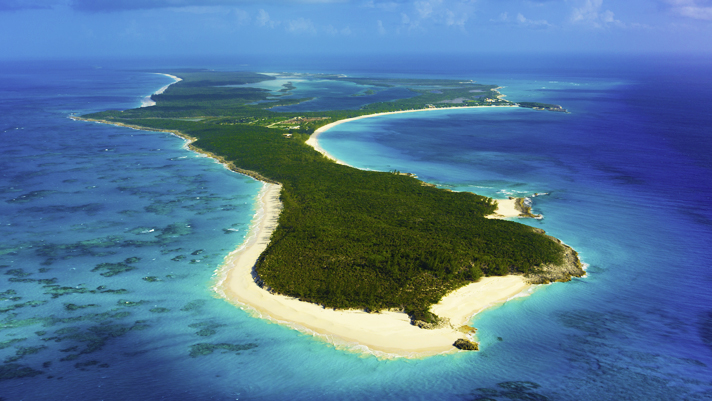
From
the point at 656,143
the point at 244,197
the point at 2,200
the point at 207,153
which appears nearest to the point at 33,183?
the point at 2,200

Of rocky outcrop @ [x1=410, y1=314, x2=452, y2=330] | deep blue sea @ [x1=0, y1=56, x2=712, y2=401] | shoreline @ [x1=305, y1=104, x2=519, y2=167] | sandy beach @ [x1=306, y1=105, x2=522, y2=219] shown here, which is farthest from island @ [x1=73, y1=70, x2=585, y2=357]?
shoreline @ [x1=305, y1=104, x2=519, y2=167]

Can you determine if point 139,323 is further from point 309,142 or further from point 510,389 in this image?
point 309,142

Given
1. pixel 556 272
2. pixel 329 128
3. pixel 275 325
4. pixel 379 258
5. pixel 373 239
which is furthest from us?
pixel 329 128

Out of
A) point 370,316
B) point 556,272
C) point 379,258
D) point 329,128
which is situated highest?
point 329,128

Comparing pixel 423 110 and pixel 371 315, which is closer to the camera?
pixel 371 315

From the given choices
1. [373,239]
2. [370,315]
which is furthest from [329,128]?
[370,315]

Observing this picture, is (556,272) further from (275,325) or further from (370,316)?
(275,325)

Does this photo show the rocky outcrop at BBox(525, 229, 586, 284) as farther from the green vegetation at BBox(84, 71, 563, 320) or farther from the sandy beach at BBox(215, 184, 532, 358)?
the sandy beach at BBox(215, 184, 532, 358)
